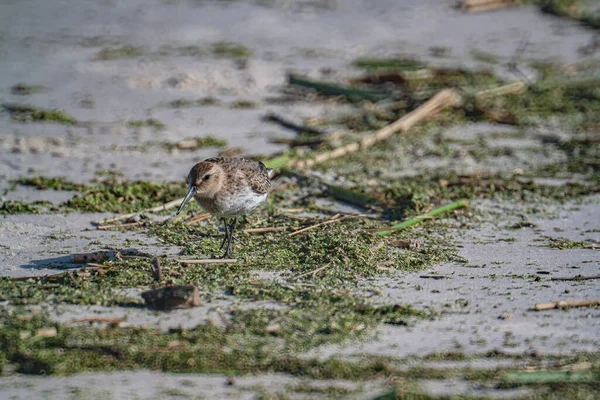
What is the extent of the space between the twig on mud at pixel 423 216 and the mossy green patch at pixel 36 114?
3744 millimetres

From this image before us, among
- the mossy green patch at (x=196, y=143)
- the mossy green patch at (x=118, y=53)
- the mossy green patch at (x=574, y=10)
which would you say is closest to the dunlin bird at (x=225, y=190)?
the mossy green patch at (x=196, y=143)

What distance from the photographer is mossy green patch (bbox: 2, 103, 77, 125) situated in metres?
8.66

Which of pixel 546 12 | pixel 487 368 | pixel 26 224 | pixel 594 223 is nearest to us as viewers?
pixel 487 368

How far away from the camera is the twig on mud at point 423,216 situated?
6043 millimetres

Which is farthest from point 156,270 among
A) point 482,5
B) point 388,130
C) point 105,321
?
point 482,5

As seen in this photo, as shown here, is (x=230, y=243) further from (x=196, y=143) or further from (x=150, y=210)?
(x=196, y=143)

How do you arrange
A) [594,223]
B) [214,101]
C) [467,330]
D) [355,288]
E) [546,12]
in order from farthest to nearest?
1. [546,12]
2. [214,101]
3. [594,223]
4. [355,288]
5. [467,330]

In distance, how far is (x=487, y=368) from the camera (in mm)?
4059

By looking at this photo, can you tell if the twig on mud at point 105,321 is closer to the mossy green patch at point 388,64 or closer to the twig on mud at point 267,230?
the twig on mud at point 267,230

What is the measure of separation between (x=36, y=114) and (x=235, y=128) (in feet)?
5.97

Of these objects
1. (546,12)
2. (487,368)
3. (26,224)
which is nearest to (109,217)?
(26,224)

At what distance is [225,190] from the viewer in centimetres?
577

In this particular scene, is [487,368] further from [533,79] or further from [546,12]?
[546,12]

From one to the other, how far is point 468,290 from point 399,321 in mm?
685
